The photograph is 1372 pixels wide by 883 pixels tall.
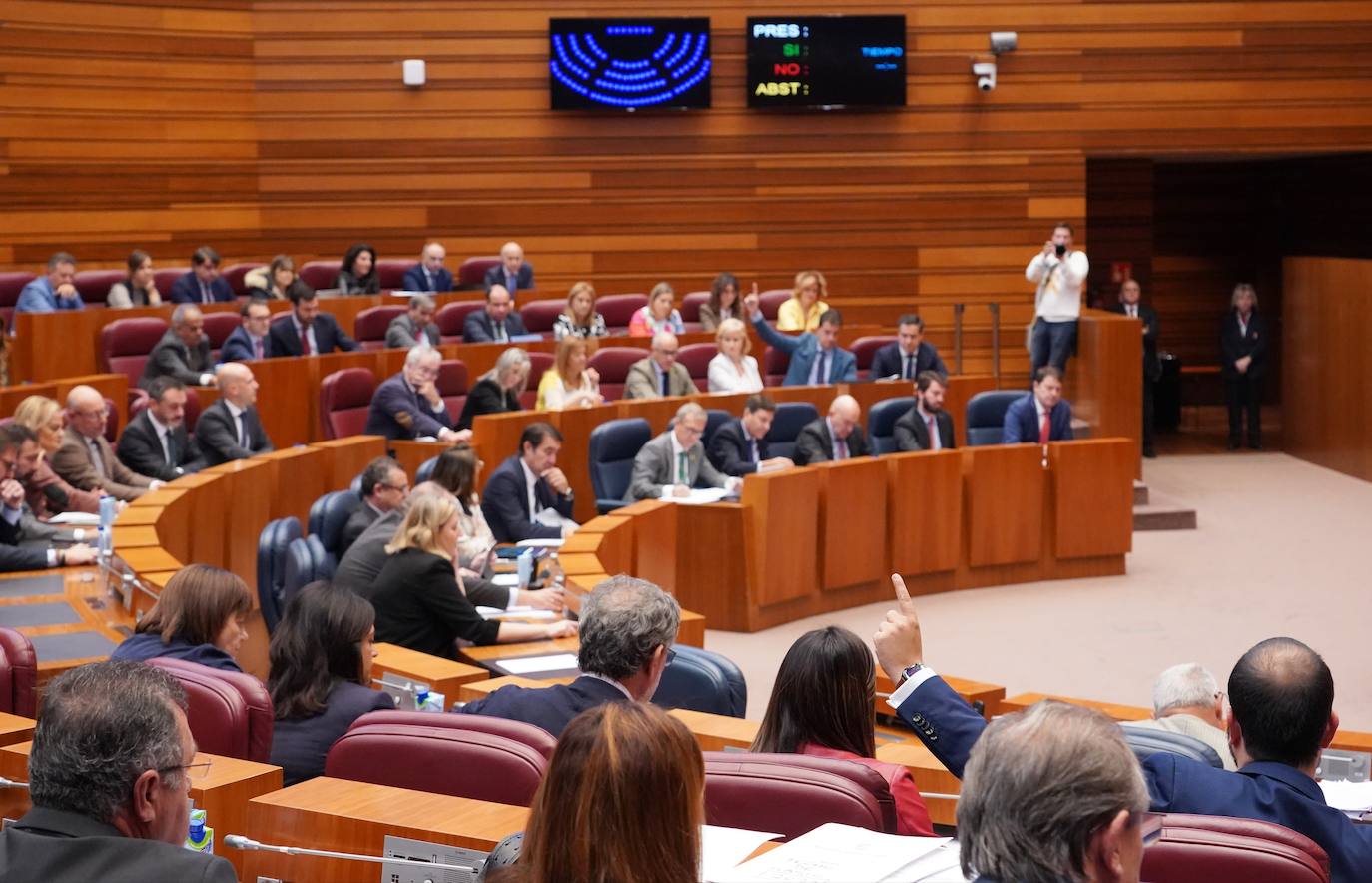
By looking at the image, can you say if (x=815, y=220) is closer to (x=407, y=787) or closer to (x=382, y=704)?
(x=382, y=704)

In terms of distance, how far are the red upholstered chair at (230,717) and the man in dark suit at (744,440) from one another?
201 inches

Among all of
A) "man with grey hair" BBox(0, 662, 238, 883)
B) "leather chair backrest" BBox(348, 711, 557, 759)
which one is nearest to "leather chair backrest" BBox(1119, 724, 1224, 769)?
"leather chair backrest" BBox(348, 711, 557, 759)

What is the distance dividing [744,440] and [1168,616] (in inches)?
88.3

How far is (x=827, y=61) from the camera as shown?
39.9ft

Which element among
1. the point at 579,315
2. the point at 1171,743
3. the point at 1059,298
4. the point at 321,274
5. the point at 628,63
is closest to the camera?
the point at 1171,743

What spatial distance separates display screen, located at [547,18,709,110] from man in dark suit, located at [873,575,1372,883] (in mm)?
10045

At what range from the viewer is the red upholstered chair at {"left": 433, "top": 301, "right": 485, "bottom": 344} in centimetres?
1066

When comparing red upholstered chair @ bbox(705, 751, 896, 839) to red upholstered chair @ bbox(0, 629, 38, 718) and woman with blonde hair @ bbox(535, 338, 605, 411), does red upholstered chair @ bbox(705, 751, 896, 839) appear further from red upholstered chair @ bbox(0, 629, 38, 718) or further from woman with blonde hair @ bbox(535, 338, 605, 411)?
woman with blonde hair @ bbox(535, 338, 605, 411)

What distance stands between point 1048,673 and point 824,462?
173 cm

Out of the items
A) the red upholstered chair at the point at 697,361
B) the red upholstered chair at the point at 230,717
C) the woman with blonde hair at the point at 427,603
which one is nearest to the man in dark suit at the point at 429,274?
the red upholstered chair at the point at 697,361

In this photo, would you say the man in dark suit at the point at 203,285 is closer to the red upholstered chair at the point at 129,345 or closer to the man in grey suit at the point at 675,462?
the red upholstered chair at the point at 129,345

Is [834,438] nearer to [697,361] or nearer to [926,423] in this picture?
[926,423]

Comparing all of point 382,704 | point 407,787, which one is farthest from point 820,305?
point 407,787

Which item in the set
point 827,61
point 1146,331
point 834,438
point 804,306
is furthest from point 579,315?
point 1146,331
